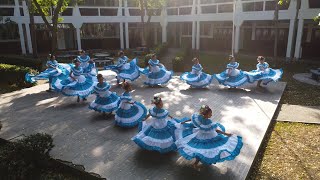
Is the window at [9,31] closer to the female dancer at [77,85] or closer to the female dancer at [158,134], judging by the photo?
the female dancer at [77,85]

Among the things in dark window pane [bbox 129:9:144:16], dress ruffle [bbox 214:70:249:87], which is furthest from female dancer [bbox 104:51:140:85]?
dark window pane [bbox 129:9:144:16]

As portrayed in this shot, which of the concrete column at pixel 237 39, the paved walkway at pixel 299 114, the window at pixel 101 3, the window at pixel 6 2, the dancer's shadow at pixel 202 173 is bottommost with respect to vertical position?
the dancer's shadow at pixel 202 173

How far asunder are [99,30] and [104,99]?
22.6 m

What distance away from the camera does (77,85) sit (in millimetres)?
11516

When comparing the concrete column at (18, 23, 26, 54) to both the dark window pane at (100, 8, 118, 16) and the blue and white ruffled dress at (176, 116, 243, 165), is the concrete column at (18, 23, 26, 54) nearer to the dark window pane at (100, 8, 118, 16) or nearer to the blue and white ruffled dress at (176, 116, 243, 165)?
the dark window pane at (100, 8, 118, 16)

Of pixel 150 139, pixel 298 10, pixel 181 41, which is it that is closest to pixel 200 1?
pixel 181 41

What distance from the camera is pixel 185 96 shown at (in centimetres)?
1284

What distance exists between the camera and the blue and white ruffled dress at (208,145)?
5.98 m

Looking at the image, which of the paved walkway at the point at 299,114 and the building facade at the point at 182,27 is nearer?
the paved walkway at the point at 299,114

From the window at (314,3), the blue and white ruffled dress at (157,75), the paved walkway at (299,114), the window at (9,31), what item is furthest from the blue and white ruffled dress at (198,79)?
the window at (9,31)

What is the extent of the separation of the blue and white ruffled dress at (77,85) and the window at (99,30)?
19201mm

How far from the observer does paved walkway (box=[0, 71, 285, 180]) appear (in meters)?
6.52

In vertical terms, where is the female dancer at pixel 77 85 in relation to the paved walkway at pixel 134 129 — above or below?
above

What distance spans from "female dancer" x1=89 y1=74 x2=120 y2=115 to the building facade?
15.5m
